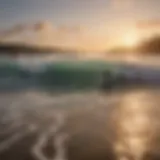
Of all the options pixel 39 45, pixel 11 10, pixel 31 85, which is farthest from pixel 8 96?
pixel 11 10

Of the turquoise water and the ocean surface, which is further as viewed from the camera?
the turquoise water

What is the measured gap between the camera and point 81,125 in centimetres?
143

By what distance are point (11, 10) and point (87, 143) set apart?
633 millimetres

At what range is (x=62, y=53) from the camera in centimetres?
149

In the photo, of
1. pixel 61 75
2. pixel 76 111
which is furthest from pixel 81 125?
pixel 61 75

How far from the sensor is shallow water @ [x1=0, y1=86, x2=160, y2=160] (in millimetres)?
1361

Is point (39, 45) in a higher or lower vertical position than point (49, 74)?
higher

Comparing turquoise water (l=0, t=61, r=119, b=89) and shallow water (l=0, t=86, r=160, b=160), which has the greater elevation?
turquoise water (l=0, t=61, r=119, b=89)

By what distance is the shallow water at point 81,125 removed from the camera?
4.47 ft

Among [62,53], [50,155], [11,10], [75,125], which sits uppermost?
[11,10]

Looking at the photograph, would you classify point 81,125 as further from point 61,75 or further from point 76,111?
point 61,75

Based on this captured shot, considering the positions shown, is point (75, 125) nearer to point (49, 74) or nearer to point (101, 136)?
point (101, 136)

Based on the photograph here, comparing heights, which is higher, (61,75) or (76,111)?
(61,75)

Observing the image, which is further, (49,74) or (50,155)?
(49,74)
